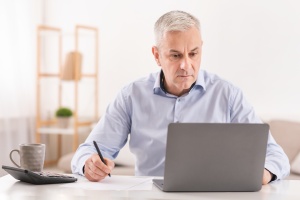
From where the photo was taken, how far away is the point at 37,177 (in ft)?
5.53

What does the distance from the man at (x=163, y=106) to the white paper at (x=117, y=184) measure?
0.84 ft

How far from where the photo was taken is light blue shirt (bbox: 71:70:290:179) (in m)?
2.18

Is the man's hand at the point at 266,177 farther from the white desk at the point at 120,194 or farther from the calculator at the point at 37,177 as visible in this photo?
the calculator at the point at 37,177

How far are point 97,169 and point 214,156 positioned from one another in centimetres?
45

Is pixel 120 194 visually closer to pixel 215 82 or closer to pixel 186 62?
pixel 186 62

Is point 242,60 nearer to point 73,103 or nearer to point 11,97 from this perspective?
point 73,103

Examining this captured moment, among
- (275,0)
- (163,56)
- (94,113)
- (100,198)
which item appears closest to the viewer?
(100,198)

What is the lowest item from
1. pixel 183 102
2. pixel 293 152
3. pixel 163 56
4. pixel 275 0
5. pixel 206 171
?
pixel 293 152

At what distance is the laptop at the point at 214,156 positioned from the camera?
151 centimetres

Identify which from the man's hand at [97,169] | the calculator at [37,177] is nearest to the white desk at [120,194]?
the calculator at [37,177]

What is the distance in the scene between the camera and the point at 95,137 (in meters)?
2.17

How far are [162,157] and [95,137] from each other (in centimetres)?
30

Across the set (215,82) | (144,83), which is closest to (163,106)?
(144,83)

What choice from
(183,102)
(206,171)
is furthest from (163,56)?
(206,171)
